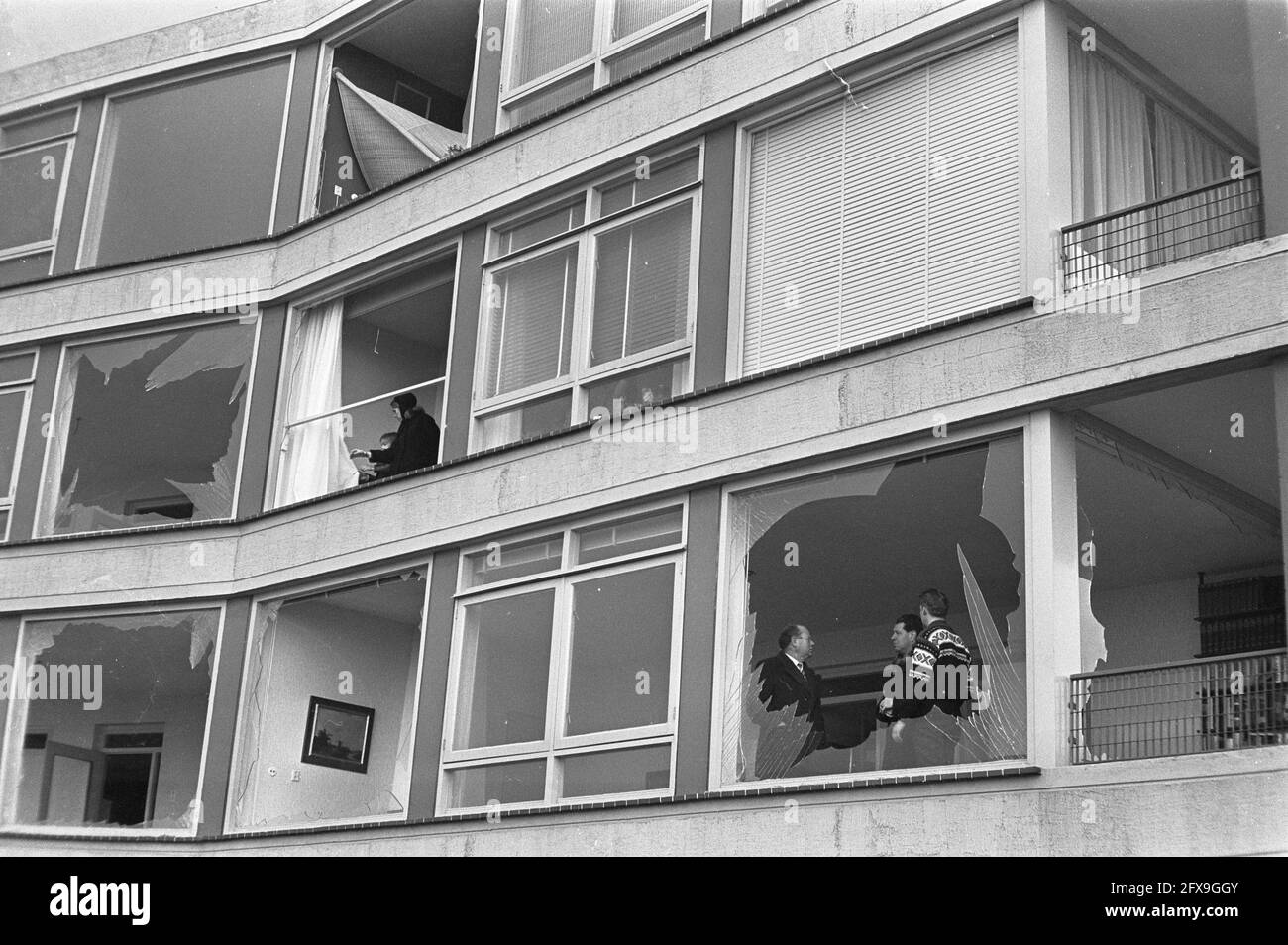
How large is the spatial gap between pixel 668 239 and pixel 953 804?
585cm

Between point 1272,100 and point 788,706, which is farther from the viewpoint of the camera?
point 788,706

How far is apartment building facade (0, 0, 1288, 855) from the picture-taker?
11.3 metres

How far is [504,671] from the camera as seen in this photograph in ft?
47.8

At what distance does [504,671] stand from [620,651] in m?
1.33

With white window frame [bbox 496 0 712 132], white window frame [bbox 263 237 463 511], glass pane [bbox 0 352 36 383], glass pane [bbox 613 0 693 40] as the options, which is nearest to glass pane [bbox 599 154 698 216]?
white window frame [bbox 496 0 712 132]

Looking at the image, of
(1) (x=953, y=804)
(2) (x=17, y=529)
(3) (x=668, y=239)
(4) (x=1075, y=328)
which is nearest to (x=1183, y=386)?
(4) (x=1075, y=328)

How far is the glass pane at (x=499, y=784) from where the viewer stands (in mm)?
13938

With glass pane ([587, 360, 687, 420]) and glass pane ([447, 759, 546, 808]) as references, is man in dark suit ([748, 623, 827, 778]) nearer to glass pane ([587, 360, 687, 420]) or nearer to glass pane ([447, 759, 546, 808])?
glass pane ([447, 759, 546, 808])

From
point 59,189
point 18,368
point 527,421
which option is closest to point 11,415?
point 18,368

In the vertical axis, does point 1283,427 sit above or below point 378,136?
below

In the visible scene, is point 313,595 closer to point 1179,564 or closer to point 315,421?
point 315,421

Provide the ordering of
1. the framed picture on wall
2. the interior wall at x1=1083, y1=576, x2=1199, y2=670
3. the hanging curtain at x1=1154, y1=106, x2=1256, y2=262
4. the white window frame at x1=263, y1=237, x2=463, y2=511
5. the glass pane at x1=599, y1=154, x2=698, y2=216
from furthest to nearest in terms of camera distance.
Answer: the white window frame at x1=263, y1=237, x2=463, y2=511, the framed picture on wall, the glass pane at x1=599, y1=154, x2=698, y2=216, the interior wall at x1=1083, y1=576, x2=1199, y2=670, the hanging curtain at x1=1154, y1=106, x2=1256, y2=262

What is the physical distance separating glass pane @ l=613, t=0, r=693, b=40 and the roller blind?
2121 millimetres
